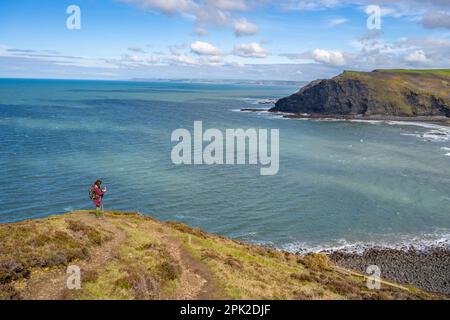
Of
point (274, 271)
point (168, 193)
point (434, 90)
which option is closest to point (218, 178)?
point (168, 193)

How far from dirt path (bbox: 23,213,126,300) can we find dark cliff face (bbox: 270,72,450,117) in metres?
154

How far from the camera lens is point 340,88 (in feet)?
568

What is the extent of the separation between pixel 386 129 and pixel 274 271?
119m

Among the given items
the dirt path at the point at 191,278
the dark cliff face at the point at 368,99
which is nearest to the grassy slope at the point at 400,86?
A: the dark cliff face at the point at 368,99

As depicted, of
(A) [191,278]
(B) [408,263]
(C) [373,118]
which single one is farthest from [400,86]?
(A) [191,278]

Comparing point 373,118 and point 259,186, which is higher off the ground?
point 373,118

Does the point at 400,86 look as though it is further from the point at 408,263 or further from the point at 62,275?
the point at 62,275

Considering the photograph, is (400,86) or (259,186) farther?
(400,86)

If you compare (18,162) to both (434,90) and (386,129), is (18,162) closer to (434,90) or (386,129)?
(386,129)

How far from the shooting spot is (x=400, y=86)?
179 meters

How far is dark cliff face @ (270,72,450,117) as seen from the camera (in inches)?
6575

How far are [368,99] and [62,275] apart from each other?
16748 centimetres

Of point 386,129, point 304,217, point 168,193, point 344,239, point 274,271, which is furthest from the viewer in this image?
point 386,129

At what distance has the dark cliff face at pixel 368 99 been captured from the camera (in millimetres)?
167000
